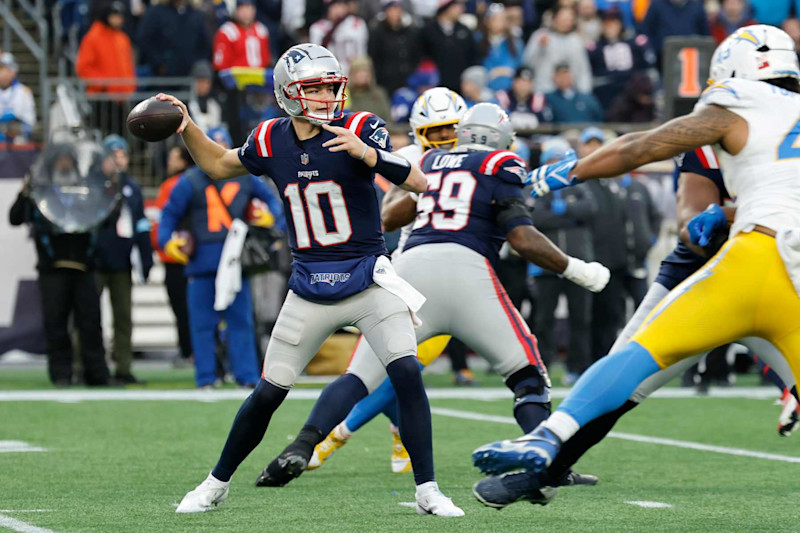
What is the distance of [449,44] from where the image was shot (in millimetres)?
15859

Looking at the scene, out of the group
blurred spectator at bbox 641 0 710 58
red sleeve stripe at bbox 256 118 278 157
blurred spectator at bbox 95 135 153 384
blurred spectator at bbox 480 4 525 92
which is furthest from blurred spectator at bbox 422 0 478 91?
red sleeve stripe at bbox 256 118 278 157

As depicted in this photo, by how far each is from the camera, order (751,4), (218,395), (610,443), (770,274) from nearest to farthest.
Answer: (770,274), (610,443), (218,395), (751,4)

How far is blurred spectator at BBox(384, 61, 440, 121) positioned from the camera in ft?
49.5

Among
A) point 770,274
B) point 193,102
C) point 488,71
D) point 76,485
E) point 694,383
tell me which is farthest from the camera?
point 488,71

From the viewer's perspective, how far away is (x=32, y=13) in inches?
651

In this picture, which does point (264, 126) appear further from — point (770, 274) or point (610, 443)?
point (610, 443)

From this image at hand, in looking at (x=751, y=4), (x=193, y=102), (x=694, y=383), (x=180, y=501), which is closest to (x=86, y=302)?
(x=193, y=102)

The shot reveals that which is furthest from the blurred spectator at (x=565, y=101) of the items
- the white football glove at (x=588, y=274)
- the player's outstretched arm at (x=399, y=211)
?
the white football glove at (x=588, y=274)

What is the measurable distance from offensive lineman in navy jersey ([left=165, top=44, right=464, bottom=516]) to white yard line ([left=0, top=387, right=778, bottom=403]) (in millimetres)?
5228

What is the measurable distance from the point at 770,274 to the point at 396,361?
4.91ft

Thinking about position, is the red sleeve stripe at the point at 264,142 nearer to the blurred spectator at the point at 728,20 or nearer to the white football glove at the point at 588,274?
the white football glove at the point at 588,274

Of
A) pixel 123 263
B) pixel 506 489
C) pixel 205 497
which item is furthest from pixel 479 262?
pixel 123 263

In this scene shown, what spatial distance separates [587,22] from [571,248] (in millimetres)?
5799

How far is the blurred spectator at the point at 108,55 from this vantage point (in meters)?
15.3
